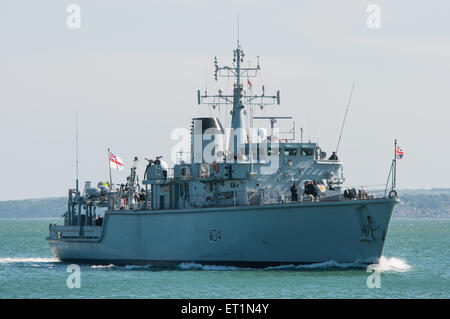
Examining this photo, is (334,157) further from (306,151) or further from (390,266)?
(390,266)

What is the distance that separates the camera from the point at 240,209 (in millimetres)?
40719

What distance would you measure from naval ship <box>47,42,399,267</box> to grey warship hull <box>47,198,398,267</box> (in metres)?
0.04

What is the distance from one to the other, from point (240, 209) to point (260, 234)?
1.34 m

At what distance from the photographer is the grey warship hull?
38.8 meters

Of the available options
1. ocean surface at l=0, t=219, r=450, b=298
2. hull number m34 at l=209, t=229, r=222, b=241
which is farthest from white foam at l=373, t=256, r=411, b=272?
hull number m34 at l=209, t=229, r=222, b=241

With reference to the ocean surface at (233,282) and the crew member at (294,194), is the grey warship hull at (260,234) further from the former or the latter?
the crew member at (294,194)

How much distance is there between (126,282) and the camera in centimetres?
3906

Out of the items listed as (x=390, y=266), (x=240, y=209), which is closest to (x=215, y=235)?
(x=240, y=209)

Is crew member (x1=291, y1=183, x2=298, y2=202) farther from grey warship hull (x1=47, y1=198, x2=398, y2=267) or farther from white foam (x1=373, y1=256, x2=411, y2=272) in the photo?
white foam (x1=373, y1=256, x2=411, y2=272)

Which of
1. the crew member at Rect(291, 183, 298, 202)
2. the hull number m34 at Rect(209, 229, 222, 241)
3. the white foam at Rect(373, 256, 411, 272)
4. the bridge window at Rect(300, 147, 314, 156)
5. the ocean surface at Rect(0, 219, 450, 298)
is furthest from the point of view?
the bridge window at Rect(300, 147, 314, 156)

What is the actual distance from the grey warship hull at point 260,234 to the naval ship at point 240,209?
0.04m

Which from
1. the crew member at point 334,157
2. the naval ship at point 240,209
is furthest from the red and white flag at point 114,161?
the crew member at point 334,157

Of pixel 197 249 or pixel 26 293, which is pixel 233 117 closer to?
pixel 197 249
